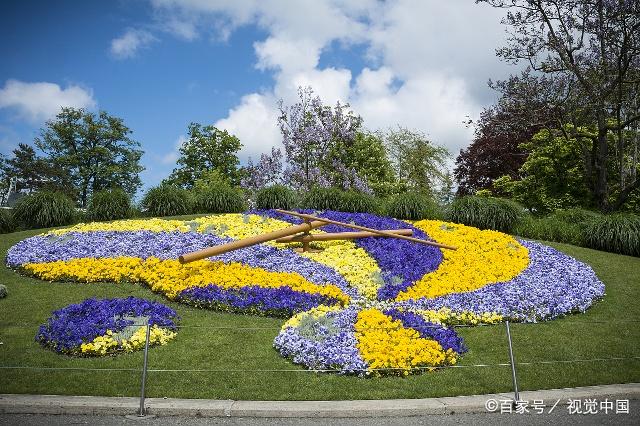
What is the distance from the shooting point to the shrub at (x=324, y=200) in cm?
1770

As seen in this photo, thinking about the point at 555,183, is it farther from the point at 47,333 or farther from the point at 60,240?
the point at 47,333

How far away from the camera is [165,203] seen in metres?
18.4

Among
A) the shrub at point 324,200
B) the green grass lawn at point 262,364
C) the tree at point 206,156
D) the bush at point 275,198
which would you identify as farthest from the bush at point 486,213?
the tree at point 206,156

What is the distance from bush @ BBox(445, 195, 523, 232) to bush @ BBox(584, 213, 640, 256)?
224cm

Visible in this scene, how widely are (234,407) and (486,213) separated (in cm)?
1288

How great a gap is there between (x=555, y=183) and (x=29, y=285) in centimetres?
2301

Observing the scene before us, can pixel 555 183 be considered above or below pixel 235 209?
above

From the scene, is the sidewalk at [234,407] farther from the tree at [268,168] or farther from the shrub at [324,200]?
the tree at [268,168]

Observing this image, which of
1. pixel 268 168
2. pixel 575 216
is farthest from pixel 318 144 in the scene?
pixel 575 216

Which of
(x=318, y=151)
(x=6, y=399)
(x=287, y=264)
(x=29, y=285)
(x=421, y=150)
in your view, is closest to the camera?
(x=6, y=399)

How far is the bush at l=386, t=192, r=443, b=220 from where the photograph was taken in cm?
1720

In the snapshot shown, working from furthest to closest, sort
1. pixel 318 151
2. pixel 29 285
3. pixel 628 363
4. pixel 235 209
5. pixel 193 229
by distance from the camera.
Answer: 1. pixel 318 151
2. pixel 235 209
3. pixel 193 229
4. pixel 29 285
5. pixel 628 363

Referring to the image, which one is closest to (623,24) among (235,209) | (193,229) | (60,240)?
(235,209)

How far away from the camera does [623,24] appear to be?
19.4m
